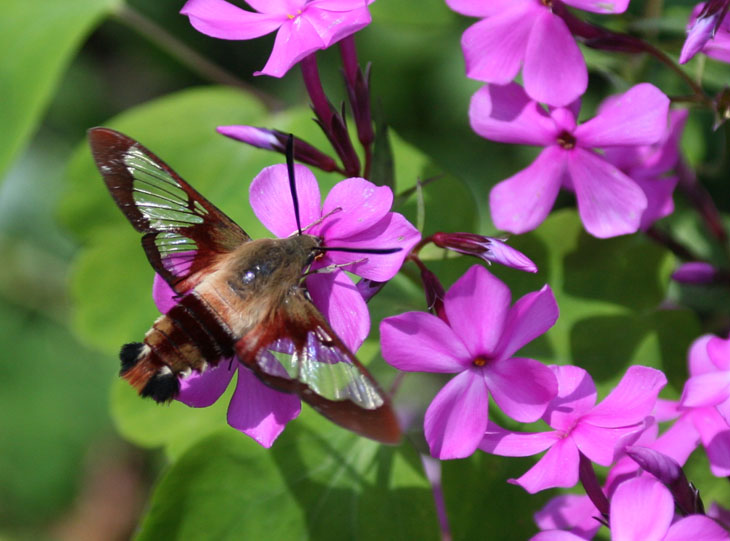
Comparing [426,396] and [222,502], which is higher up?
[222,502]

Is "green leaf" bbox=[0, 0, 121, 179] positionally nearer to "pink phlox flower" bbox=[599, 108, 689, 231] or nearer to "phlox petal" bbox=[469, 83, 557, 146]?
"phlox petal" bbox=[469, 83, 557, 146]

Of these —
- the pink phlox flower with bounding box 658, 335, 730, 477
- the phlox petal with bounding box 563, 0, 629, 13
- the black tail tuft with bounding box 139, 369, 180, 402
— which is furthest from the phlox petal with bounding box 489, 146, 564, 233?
the black tail tuft with bounding box 139, 369, 180, 402

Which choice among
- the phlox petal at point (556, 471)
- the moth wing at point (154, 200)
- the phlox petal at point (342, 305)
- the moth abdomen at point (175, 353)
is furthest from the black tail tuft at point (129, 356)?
the phlox petal at point (556, 471)

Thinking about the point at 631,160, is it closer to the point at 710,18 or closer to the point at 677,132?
the point at 677,132

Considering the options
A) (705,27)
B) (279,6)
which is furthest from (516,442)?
(279,6)

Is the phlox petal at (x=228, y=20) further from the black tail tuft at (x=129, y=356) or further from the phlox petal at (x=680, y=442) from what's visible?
the phlox petal at (x=680, y=442)

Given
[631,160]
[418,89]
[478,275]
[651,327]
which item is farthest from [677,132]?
[418,89]

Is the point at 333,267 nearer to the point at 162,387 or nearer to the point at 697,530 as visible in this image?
the point at 162,387
